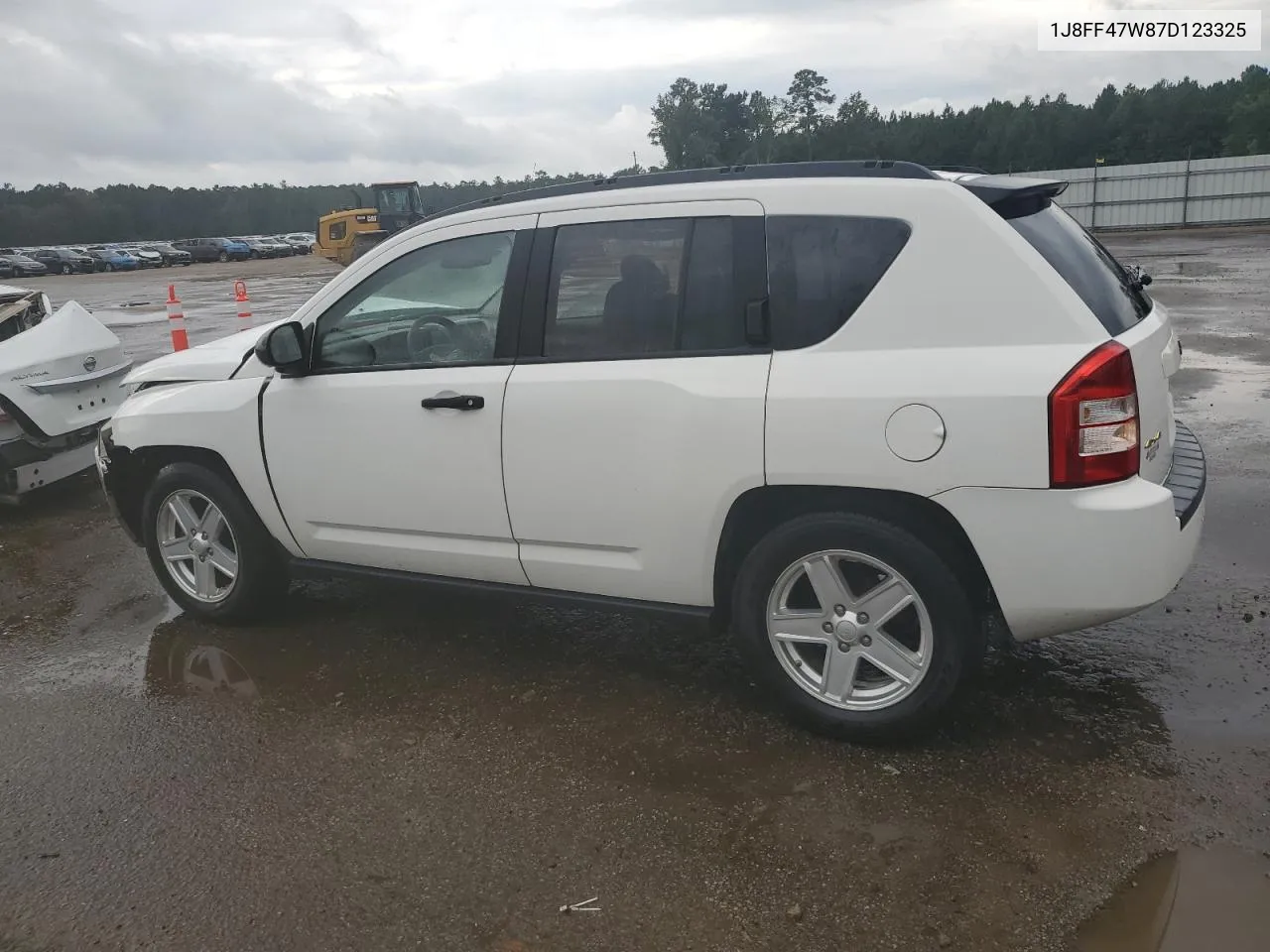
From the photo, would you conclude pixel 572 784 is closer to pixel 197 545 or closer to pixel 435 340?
pixel 435 340

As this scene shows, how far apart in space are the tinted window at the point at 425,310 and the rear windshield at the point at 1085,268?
74.8 inches

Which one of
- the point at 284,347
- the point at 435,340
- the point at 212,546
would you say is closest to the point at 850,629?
the point at 435,340

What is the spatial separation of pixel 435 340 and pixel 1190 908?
3179mm

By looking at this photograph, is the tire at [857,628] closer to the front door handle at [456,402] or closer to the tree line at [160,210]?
the front door handle at [456,402]

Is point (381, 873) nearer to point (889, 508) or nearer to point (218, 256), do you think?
point (889, 508)

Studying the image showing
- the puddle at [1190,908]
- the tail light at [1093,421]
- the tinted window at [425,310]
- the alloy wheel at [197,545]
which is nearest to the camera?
the puddle at [1190,908]

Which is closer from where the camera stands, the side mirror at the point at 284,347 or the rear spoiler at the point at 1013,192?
the rear spoiler at the point at 1013,192

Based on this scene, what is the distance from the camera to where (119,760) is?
143 inches

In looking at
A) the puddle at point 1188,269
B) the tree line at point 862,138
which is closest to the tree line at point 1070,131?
the tree line at point 862,138

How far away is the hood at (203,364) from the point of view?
4.48 metres

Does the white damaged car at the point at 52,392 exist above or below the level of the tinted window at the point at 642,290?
below

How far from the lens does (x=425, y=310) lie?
417cm

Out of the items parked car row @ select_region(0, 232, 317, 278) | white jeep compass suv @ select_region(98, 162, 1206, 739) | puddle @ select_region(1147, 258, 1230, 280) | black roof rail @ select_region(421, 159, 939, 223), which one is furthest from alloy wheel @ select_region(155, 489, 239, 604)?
parked car row @ select_region(0, 232, 317, 278)

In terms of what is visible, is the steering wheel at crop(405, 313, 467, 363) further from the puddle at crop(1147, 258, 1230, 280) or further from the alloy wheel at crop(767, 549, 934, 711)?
the puddle at crop(1147, 258, 1230, 280)
